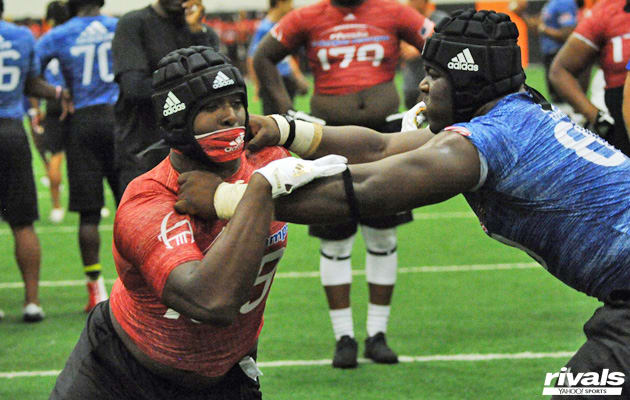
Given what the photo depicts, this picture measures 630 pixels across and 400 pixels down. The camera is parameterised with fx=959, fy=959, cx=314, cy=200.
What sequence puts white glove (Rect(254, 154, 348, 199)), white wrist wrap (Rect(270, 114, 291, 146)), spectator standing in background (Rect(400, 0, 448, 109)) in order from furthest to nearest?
spectator standing in background (Rect(400, 0, 448, 109)), white wrist wrap (Rect(270, 114, 291, 146)), white glove (Rect(254, 154, 348, 199))

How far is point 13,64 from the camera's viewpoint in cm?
716

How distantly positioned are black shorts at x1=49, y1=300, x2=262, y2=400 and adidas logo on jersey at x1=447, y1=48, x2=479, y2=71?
1.54 m

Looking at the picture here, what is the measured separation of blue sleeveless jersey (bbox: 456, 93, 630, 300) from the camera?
279 centimetres

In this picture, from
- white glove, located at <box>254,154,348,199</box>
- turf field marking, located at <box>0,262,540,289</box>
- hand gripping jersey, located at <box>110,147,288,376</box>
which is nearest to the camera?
white glove, located at <box>254,154,348,199</box>

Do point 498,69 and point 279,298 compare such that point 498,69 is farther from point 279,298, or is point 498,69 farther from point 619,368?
point 279,298

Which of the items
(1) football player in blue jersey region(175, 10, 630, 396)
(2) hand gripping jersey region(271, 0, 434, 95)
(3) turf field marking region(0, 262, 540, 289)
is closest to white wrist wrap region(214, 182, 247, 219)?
(1) football player in blue jersey region(175, 10, 630, 396)

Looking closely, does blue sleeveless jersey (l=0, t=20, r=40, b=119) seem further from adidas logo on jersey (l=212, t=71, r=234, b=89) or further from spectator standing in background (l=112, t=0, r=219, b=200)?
adidas logo on jersey (l=212, t=71, r=234, b=89)

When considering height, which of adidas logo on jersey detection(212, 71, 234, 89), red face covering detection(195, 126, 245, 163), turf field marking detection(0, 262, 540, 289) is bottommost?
turf field marking detection(0, 262, 540, 289)

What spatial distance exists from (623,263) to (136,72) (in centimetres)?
381

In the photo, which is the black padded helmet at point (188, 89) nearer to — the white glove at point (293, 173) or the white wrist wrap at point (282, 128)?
the white wrist wrap at point (282, 128)

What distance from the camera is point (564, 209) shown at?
9.35 feet

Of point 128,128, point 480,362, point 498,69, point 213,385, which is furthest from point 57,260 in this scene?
point 498,69

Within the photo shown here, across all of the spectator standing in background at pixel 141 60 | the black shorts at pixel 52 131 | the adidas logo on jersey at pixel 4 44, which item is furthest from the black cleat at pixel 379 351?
the black shorts at pixel 52 131

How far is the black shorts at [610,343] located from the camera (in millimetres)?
2826
